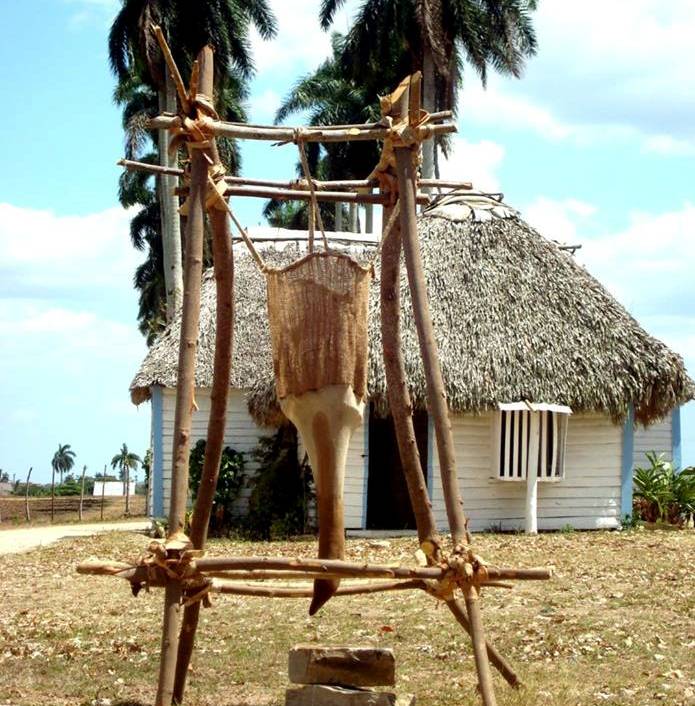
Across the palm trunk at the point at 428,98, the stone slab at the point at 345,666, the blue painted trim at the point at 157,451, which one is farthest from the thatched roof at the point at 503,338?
the stone slab at the point at 345,666

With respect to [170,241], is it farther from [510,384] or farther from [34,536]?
[510,384]

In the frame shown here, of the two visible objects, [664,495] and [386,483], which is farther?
[386,483]

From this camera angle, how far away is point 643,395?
56.5 feet

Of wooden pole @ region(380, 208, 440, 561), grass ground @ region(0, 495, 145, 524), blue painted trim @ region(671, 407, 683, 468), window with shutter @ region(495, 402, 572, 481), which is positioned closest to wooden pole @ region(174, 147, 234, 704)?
wooden pole @ region(380, 208, 440, 561)

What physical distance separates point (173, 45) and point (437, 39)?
6.04 meters

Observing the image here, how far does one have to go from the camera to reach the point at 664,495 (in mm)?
18328

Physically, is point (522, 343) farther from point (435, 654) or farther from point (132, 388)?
point (435, 654)

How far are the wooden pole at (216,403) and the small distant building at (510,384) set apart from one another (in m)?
9.37

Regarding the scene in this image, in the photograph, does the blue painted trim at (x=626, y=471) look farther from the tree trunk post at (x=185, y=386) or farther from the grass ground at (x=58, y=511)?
the grass ground at (x=58, y=511)

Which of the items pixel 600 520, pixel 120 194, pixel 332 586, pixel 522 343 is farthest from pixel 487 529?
pixel 120 194

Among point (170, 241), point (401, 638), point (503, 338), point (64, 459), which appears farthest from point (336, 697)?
point (64, 459)

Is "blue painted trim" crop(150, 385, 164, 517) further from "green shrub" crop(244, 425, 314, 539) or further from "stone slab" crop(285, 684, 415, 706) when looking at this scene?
"stone slab" crop(285, 684, 415, 706)

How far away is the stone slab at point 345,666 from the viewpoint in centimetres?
627

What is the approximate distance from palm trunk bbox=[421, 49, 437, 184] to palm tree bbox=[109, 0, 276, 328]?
415 centimetres
